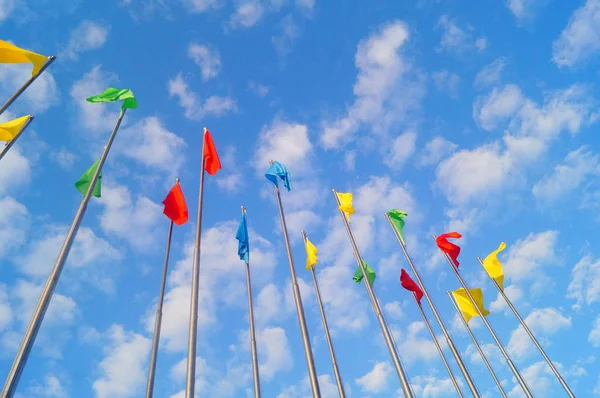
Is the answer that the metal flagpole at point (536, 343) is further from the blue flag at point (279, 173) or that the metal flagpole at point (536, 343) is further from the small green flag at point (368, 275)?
the blue flag at point (279, 173)

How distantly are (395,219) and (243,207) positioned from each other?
9469 millimetres

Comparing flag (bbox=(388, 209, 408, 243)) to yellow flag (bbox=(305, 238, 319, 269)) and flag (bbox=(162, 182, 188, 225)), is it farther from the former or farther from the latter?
flag (bbox=(162, 182, 188, 225))

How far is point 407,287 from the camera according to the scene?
21766 millimetres

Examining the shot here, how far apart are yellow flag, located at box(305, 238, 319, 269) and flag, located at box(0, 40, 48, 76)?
41.0 feet

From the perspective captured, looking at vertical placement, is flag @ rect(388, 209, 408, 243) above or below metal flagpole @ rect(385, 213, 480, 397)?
above

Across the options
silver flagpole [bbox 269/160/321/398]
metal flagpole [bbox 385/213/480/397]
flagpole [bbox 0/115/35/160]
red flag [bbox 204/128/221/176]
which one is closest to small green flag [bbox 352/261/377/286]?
metal flagpole [bbox 385/213/480/397]

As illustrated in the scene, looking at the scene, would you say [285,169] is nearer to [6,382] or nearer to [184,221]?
[184,221]

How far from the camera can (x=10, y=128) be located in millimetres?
12945

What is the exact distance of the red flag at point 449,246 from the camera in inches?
880

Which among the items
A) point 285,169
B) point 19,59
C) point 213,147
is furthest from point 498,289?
point 19,59

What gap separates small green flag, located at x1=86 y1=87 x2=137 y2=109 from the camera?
1457cm

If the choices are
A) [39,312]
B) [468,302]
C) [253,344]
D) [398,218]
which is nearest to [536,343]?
[468,302]

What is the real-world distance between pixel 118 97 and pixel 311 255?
10.4 meters

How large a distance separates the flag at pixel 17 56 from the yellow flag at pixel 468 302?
22.4 meters
